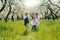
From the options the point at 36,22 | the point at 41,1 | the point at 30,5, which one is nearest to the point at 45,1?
the point at 41,1

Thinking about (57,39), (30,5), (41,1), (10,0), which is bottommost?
(30,5)

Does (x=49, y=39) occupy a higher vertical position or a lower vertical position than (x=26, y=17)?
higher

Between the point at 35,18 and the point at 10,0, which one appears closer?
the point at 35,18

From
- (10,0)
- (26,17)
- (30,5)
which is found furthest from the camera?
(30,5)

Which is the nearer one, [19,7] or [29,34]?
[29,34]

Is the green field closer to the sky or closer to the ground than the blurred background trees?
closer to the sky

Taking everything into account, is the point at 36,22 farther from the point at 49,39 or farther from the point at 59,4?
the point at 59,4

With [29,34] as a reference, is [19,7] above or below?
below

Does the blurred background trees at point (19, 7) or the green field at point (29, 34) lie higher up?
the green field at point (29, 34)

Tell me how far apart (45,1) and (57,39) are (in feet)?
133

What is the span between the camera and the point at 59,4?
153 ft

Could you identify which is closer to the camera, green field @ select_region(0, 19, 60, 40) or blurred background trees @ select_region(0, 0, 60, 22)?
green field @ select_region(0, 19, 60, 40)

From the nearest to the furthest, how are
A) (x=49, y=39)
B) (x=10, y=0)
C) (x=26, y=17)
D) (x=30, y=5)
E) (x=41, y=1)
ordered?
(x=49, y=39)
(x=26, y=17)
(x=10, y=0)
(x=41, y=1)
(x=30, y=5)

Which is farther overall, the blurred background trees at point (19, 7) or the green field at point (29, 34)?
the blurred background trees at point (19, 7)
